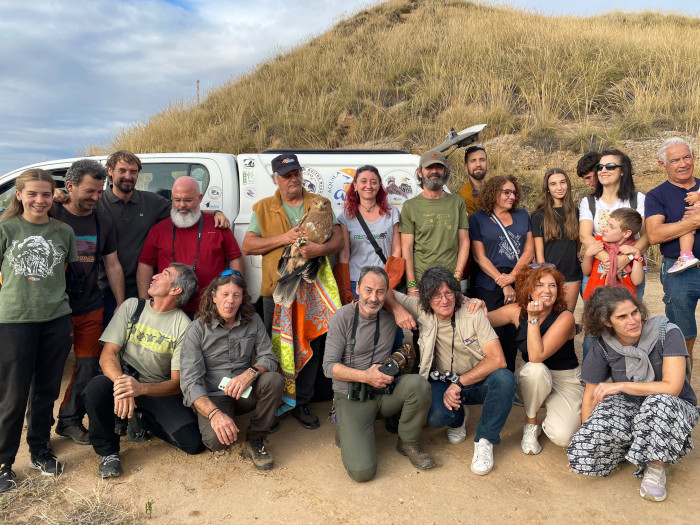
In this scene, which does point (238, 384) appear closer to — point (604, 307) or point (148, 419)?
point (148, 419)

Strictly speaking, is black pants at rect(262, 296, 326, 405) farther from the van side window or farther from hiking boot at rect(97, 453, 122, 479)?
the van side window

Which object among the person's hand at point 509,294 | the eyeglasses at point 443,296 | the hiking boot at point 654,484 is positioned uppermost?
the eyeglasses at point 443,296

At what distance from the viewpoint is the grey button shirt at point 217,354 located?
344cm

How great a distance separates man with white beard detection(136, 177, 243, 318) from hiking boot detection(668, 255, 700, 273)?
10.6ft

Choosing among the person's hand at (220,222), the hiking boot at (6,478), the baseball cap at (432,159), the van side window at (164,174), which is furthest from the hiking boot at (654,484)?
the van side window at (164,174)

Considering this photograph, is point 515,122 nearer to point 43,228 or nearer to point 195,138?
point 195,138

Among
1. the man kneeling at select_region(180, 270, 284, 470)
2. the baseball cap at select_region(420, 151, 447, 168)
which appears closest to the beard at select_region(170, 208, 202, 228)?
the man kneeling at select_region(180, 270, 284, 470)

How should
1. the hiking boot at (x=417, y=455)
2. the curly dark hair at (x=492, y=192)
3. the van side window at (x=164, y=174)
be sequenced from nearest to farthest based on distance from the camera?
the hiking boot at (x=417, y=455) < the curly dark hair at (x=492, y=192) < the van side window at (x=164, y=174)

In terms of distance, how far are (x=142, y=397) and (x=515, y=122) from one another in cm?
986

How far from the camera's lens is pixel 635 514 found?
2.86 metres

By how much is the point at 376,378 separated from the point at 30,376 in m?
2.19

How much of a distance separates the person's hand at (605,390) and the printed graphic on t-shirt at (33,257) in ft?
11.7

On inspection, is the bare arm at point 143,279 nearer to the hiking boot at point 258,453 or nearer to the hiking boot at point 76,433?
the hiking boot at point 76,433

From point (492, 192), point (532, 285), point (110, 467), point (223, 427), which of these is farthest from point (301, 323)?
point (492, 192)
